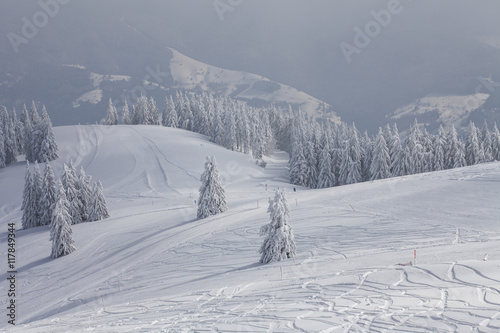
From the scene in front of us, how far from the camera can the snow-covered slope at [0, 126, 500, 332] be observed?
44.9 ft

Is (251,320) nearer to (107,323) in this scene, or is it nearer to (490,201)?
(107,323)

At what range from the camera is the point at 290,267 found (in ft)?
74.3

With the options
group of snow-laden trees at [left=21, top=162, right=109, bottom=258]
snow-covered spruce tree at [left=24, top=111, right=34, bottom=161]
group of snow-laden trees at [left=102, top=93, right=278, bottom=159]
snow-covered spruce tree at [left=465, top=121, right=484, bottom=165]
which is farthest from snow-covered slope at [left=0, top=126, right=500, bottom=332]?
group of snow-laden trees at [left=102, top=93, right=278, bottom=159]

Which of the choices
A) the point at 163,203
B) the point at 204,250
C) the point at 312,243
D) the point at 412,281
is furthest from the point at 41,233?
the point at 412,281

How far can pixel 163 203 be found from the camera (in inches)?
2116

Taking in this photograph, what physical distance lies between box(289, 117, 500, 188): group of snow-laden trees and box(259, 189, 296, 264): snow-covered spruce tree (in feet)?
159

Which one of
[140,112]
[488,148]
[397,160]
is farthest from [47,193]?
[140,112]

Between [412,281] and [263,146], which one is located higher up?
[263,146]

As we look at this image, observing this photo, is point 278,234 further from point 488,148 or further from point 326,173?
point 488,148

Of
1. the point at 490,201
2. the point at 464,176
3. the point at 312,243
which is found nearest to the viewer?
the point at 312,243

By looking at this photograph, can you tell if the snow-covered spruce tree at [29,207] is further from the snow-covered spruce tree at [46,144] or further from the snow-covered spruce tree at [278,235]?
the snow-covered spruce tree at [46,144]

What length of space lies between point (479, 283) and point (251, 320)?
8509 mm

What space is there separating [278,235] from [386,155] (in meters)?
50.4

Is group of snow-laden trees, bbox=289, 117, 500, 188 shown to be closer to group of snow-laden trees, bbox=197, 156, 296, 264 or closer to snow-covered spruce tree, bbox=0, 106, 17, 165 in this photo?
group of snow-laden trees, bbox=197, 156, 296, 264
